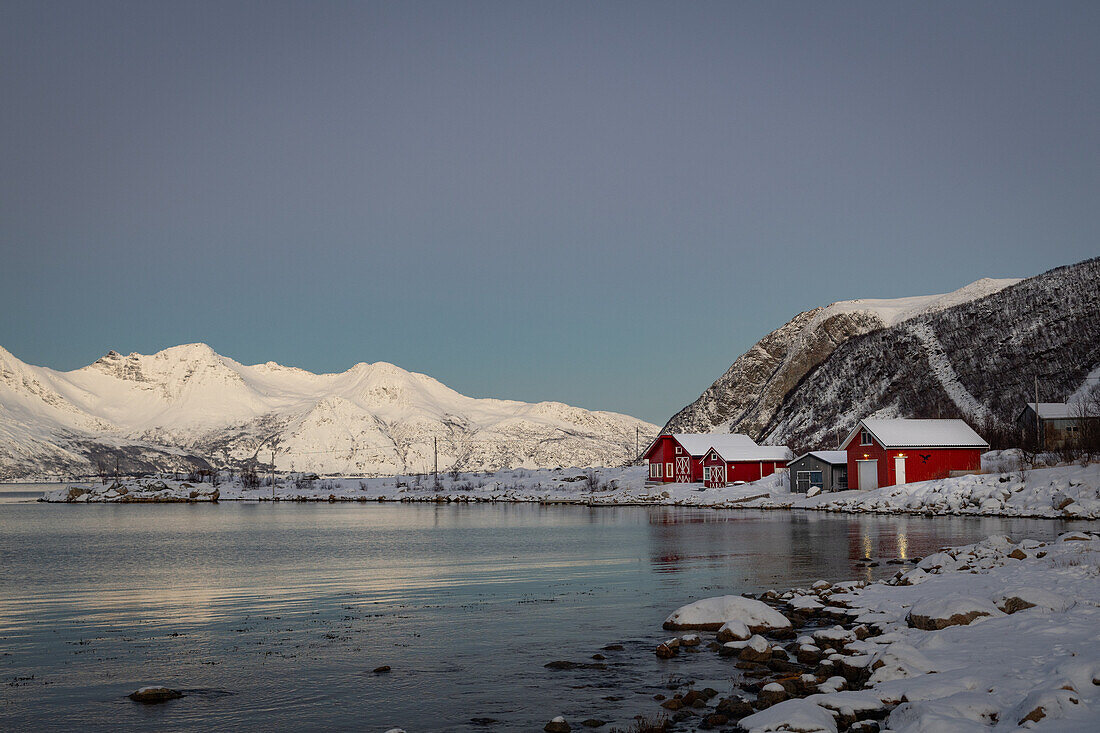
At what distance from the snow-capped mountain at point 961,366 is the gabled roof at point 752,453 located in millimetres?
23597

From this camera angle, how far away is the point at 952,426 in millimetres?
75312

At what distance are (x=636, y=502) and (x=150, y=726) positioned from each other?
82565 mm

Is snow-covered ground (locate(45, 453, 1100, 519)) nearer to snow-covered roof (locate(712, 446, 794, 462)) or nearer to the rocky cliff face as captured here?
snow-covered roof (locate(712, 446, 794, 462))

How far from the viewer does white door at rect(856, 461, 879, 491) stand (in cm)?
7362

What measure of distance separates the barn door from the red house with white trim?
28311mm

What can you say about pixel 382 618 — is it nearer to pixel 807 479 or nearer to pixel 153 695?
pixel 153 695

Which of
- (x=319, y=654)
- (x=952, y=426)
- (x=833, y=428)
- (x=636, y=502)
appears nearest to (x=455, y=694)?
(x=319, y=654)

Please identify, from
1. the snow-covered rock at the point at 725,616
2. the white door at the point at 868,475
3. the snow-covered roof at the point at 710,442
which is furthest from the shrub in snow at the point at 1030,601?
the snow-covered roof at the point at 710,442

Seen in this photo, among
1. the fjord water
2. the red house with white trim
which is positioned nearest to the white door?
the red house with white trim

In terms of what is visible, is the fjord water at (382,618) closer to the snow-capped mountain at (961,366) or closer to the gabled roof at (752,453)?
→ the gabled roof at (752,453)

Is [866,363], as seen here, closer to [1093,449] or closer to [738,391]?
[738,391]

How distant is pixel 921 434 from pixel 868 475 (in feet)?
17.5

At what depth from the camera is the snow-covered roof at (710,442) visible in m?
99.0

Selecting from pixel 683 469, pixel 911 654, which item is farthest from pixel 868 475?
pixel 911 654
